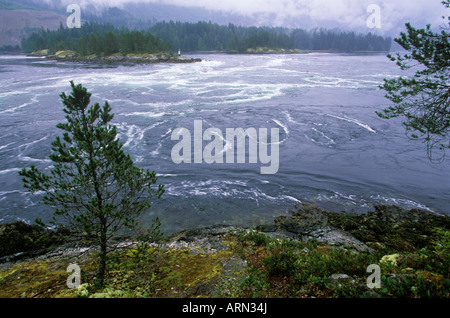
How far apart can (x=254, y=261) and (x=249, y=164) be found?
38.1 feet

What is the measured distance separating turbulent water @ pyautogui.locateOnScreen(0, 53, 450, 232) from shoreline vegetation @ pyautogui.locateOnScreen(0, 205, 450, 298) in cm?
Answer: 236

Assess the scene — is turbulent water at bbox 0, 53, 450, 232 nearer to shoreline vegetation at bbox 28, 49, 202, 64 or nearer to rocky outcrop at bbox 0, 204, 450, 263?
rocky outcrop at bbox 0, 204, 450, 263

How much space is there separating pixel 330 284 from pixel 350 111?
30.2 meters

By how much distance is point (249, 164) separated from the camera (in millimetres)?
19828

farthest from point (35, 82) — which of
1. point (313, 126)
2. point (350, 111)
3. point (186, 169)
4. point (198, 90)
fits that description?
point (350, 111)

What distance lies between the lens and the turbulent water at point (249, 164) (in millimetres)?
14656

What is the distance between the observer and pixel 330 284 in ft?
21.3

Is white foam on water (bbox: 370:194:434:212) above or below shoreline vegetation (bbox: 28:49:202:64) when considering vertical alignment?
below

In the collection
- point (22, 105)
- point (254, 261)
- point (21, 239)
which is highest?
point (22, 105)

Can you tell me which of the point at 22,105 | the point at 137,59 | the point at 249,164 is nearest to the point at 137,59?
the point at 137,59

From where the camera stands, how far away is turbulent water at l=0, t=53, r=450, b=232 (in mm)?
14656

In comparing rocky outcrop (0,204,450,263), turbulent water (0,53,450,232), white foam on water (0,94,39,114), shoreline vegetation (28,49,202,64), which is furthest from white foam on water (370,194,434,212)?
shoreline vegetation (28,49,202,64)

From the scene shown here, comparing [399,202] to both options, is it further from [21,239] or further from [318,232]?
[21,239]

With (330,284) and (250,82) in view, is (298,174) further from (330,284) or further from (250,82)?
(250,82)
